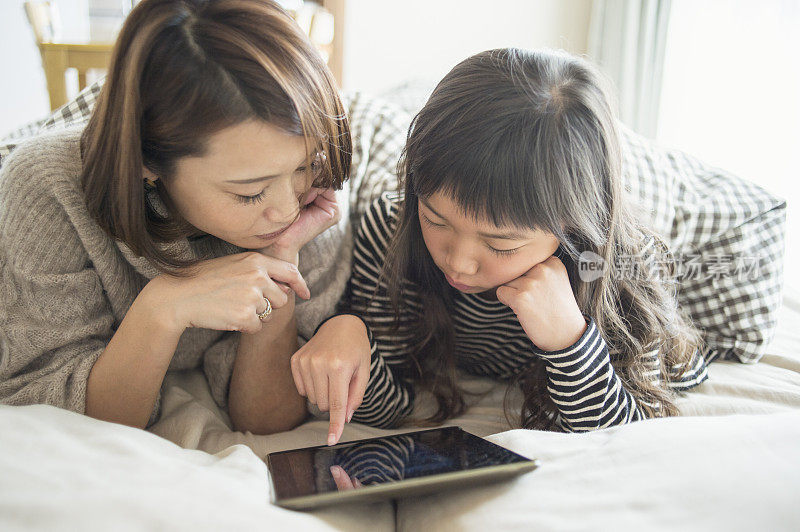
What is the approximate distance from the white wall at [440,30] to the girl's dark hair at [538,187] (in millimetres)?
1556

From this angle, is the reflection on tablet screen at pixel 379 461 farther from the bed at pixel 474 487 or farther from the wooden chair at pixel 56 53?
the wooden chair at pixel 56 53

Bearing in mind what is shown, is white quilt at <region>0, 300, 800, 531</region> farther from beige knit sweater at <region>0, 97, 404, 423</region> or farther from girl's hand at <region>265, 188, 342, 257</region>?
girl's hand at <region>265, 188, 342, 257</region>

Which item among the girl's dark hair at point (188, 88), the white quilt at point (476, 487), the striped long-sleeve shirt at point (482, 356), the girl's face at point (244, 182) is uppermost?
the girl's dark hair at point (188, 88)

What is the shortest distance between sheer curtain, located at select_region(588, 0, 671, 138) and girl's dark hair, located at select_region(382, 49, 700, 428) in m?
1.28

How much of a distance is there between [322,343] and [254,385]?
0.14m

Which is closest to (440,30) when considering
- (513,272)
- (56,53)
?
(56,53)

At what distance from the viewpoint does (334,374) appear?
79 centimetres

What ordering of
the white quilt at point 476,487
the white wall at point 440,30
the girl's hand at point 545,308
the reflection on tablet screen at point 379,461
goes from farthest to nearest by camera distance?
the white wall at point 440,30 < the girl's hand at point 545,308 < the reflection on tablet screen at point 379,461 < the white quilt at point 476,487

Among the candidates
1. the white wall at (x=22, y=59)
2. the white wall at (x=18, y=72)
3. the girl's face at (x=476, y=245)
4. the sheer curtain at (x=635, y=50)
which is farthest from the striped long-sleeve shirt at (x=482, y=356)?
the white wall at (x=18, y=72)

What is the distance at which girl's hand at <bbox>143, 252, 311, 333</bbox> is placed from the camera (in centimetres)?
76

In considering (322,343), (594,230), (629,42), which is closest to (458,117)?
(594,230)

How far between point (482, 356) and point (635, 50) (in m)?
1.49

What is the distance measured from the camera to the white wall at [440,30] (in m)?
2.32

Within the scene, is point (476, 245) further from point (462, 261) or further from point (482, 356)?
point (482, 356)
